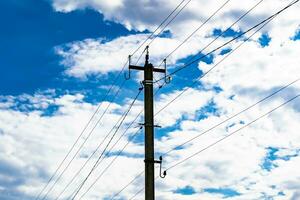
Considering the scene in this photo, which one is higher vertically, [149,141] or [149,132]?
[149,132]

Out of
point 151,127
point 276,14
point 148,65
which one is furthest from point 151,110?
point 276,14

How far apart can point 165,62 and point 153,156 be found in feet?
15.8

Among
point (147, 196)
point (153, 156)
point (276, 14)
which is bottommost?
point (147, 196)

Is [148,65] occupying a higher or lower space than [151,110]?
higher

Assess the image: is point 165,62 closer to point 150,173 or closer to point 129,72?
point 129,72

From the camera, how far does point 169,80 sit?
24.5m

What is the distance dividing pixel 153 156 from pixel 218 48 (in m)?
4.38

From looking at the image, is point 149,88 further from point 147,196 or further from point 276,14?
point 276,14

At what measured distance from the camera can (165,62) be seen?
24.9m

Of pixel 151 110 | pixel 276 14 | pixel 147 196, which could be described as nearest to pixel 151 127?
pixel 151 110

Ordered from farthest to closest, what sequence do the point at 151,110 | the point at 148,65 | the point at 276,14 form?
the point at 148,65 → the point at 151,110 → the point at 276,14

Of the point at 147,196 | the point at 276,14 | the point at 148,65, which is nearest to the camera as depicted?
the point at 276,14

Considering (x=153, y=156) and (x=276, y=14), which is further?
(x=153, y=156)

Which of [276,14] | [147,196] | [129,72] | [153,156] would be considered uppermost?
[129,72]
